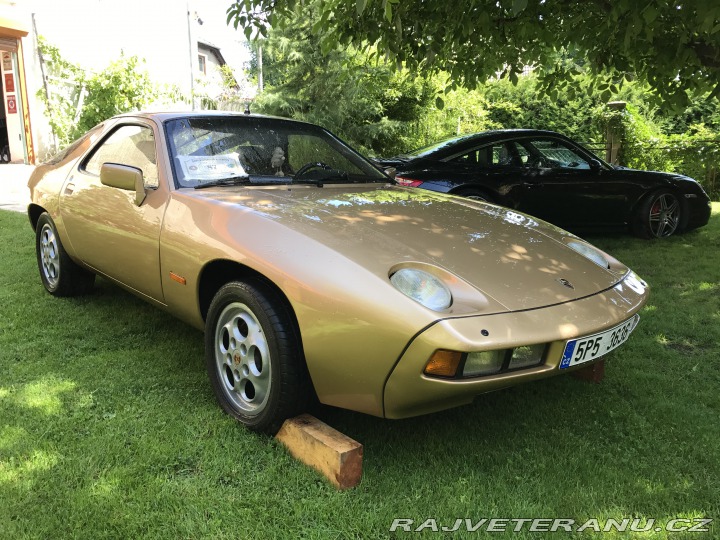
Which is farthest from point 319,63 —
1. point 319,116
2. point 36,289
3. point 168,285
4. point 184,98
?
point 168,285

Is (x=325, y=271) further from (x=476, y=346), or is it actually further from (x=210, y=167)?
(x=210, y=167)

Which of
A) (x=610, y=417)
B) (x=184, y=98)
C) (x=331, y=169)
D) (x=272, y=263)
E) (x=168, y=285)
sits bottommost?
(x=610, y=417)

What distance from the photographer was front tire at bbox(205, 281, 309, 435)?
2.22 meters

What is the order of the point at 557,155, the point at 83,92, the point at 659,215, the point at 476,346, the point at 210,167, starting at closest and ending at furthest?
1. the point at 476,346
2. the point at 210,167
3. the point at 557,155
4. the point at 659,215
5. the point at 83,92

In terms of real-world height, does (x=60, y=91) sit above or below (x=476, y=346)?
above

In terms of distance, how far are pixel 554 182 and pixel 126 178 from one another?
4.87m

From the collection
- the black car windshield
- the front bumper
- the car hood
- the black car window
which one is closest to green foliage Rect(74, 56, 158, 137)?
the black car window

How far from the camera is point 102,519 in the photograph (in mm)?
1913

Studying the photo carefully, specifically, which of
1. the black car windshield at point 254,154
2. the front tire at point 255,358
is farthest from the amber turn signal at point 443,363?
the black car windshield at point 254,154

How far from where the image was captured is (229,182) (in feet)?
9.86

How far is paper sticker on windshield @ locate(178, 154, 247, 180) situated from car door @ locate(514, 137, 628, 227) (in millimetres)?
4009

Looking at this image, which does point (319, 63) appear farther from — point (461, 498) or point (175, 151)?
point (461, 498)

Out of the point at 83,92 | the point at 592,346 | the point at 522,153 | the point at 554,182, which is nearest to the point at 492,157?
the point at 522,153

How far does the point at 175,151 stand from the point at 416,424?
186 cm
